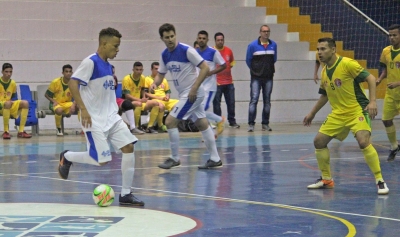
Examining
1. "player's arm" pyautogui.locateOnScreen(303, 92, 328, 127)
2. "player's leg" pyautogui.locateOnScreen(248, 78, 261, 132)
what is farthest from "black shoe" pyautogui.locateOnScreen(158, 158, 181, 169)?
"player's leg" pyautogui.locateOnScreen(248, 78, 261, 132)

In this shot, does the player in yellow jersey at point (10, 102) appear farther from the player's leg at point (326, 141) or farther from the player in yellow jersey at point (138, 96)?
the player's leg at point (326, 141)

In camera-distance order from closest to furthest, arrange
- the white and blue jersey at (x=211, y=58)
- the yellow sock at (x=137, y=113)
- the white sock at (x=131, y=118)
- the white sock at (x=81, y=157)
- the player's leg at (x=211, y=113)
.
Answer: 1. the white sock at (x=81, y=157)
2. the white and blue jersey at (x=211, y=58)
3. the player's leg at (x=211, y=113)
4. the white sock at (x=131, y=118)
5. the yellow sock at (x=137, y=113)

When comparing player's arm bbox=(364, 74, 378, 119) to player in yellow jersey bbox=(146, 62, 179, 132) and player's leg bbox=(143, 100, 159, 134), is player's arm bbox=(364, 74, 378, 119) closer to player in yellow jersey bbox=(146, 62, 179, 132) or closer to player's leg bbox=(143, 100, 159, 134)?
player's leg bbox=(143, 100, 159, 134)

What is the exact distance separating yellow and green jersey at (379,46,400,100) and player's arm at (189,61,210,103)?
3243 mm

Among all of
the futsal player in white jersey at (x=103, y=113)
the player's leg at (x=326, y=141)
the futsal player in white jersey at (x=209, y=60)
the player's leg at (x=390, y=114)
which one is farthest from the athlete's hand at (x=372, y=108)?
the player's leg at (x=390, y=114)

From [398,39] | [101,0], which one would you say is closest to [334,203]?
[398,39]

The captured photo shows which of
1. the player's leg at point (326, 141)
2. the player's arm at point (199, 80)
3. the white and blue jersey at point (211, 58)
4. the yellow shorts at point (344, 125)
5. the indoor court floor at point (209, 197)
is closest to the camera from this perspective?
the indoor court floor at point (209, 197)

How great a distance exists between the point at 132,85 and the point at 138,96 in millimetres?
292

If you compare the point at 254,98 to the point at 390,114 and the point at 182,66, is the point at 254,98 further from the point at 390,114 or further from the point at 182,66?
the point at 182,66

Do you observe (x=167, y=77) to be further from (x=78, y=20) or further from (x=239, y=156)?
(x=239, y=156)

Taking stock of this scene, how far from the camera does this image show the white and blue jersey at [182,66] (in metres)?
11.9

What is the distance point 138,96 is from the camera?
19797 millimetres

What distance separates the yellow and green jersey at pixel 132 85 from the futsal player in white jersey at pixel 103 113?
10800mm

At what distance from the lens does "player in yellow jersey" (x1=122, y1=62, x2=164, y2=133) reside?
19.5 meters
